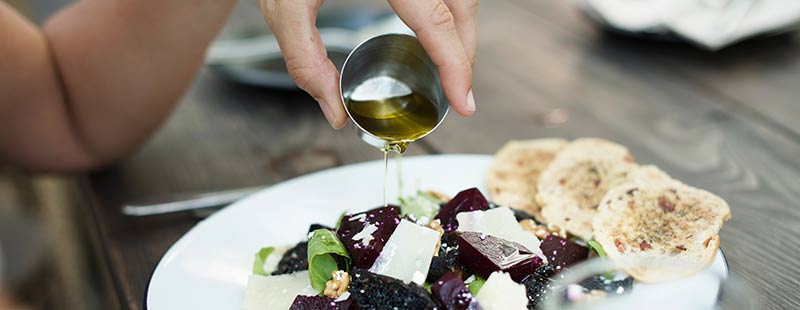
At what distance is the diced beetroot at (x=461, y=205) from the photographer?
1188 millimetres

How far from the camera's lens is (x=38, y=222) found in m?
3.68

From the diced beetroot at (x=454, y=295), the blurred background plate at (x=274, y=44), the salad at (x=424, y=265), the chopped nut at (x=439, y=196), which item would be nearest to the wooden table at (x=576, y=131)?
the blurred background plate at (x=274, y=44)

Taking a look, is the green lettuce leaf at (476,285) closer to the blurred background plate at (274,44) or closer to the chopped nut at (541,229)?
the chopped nut at (541,229)

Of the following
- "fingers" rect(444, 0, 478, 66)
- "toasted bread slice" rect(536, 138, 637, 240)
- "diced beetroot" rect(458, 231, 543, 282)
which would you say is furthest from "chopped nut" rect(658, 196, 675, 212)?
"fingers" rect(444, 0, 478, 66)

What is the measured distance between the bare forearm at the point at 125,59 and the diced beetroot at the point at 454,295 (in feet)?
3.12

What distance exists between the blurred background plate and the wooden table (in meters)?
0.10

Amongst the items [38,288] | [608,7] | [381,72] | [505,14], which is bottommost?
[38,288]

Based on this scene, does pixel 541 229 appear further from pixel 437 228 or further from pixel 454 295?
pixel 454 295

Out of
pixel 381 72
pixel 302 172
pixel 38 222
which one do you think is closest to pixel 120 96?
pixel 302 172

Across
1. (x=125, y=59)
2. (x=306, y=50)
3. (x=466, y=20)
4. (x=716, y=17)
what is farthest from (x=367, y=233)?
(x=716, y=17)

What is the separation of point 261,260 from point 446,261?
358 millimetres

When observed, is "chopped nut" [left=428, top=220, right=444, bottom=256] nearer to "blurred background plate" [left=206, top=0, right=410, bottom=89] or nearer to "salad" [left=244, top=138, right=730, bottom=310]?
"salad" [left=244, top=138, right=730, bottom=310]

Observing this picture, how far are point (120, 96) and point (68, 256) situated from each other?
6.27ft

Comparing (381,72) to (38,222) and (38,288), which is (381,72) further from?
(38,222)
